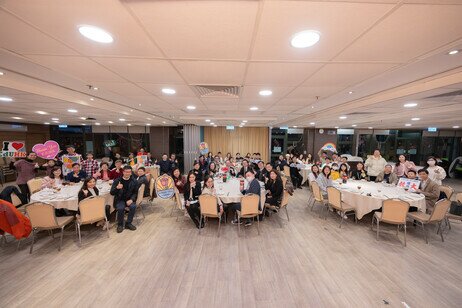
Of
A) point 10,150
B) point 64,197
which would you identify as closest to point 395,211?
point 64,197

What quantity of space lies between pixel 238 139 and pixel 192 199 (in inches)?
378

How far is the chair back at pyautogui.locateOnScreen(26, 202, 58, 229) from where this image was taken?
3.53 metres

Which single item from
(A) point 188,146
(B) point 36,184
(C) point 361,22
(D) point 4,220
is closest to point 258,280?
(C) point 361,22

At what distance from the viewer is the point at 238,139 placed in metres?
14.0

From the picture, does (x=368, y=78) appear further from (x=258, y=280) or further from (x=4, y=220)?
(x=4, y=220)

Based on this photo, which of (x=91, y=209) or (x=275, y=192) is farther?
(x=275, y=192)

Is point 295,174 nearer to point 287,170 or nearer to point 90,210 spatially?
point 287,170

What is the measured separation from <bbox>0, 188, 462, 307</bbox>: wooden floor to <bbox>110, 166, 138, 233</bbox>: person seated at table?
34 cm

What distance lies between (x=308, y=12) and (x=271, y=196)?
14.9 ft

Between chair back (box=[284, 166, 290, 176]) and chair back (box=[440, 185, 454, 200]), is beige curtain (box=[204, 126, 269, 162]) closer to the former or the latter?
chair back (box=[284, 166, 290, 176])

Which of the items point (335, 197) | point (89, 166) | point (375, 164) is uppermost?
point (375, 164)

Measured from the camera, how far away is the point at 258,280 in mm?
2955

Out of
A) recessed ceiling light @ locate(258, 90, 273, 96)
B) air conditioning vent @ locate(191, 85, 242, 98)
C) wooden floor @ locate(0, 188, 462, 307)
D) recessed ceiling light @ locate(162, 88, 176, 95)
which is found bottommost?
wooden floor @ locate(0, 188, 462, 307)

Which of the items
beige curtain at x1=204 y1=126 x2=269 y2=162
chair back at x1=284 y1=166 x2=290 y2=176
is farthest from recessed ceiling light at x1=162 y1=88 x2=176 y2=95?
beige curtain at x1=204 y1=126 x2=269 y2=162
